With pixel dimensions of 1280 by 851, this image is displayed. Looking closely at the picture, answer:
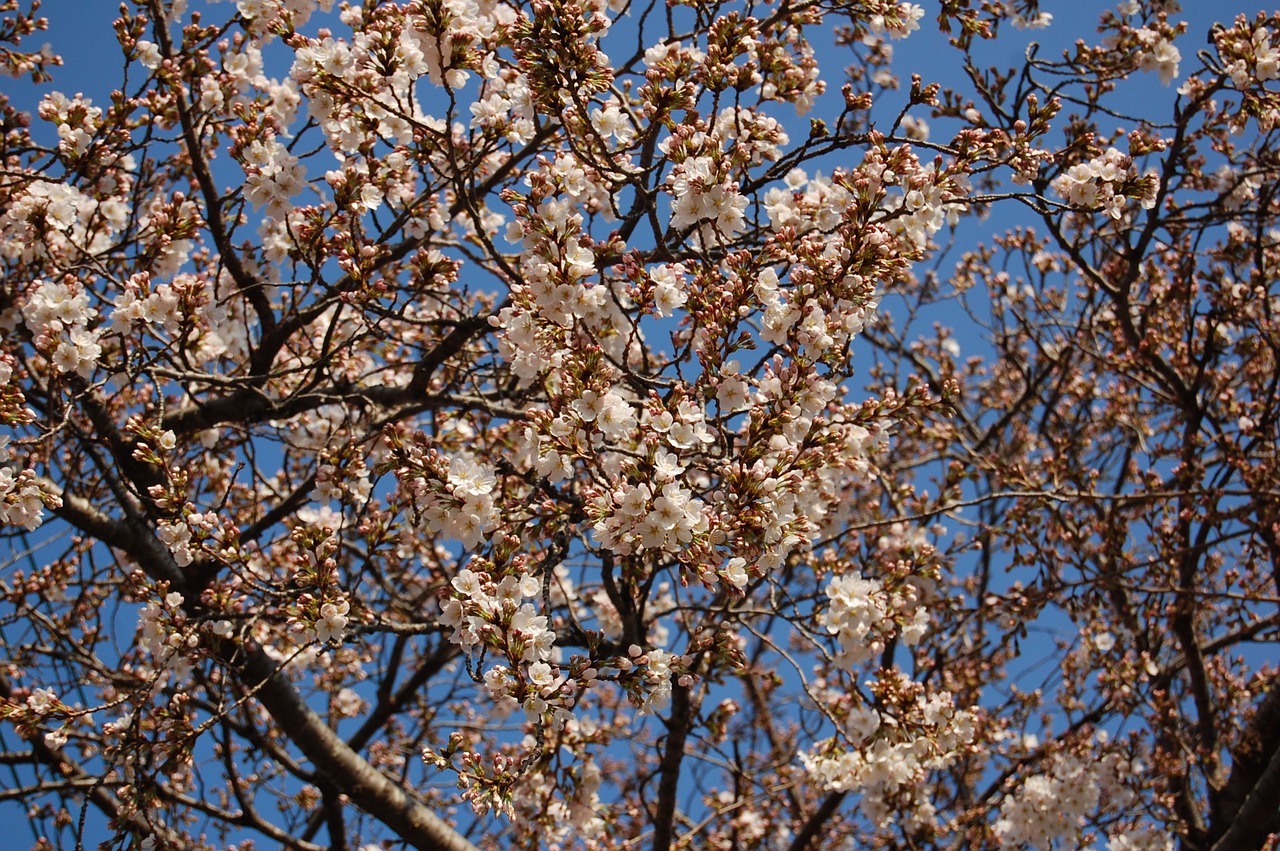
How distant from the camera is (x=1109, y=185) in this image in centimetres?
325

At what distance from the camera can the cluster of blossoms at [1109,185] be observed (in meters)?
3.23

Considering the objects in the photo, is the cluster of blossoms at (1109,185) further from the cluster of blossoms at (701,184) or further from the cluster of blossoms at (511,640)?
the cluster of blossoms at (511,640)

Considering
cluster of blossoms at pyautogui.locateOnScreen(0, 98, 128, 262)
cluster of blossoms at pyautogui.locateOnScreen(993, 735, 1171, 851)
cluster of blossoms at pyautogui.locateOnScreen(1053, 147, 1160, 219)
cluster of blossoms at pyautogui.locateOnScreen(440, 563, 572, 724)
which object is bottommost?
cluster of blossoms at pyautogui.locateOnScreen(993, 735, 1171, 851)

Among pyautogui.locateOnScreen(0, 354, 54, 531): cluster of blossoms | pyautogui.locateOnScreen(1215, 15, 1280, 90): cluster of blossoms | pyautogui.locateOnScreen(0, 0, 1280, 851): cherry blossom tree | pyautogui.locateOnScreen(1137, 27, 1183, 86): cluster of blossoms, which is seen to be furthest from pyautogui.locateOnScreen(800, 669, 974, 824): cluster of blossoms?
pyautogui.locateOnScreen(1137, 27, 1183, 86): cluster of blossoms

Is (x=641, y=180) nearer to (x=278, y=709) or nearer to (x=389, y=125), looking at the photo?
(x=389, y=125)

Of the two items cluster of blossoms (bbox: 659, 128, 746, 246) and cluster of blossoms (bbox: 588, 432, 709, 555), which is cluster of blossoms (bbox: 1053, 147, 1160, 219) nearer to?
cluster of blossoms (bbox: 659, 128, 746, 246)

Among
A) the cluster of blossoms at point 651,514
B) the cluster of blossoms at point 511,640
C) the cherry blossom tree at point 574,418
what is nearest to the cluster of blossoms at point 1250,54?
the cherry blossom tree at point 574,418

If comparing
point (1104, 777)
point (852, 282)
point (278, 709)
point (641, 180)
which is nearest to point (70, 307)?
point (278, 709)

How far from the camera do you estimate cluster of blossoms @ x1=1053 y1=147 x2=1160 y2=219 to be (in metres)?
3.23

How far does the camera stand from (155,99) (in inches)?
152

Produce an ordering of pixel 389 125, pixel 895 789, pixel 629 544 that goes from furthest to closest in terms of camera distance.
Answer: pixel 895 789 < pixel 389 125 < pixel 629 544

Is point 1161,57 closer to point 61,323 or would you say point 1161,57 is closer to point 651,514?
point 651,514

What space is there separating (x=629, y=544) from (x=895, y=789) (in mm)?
1890

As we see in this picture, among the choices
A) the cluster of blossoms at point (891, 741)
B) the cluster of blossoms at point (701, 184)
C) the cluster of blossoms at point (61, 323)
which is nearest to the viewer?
the cluster of blossoms at point (701, 184)
